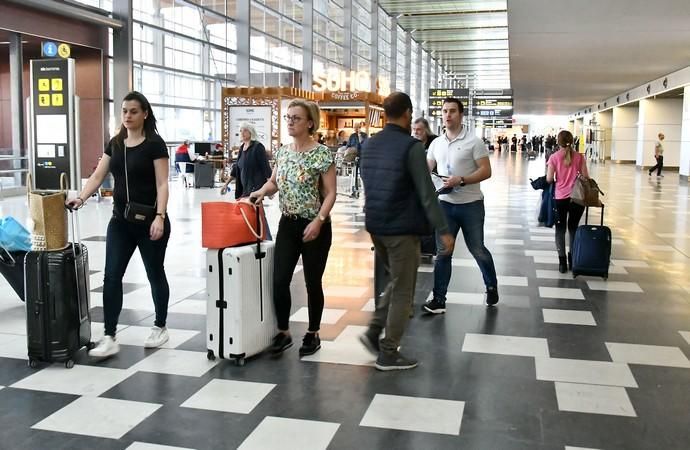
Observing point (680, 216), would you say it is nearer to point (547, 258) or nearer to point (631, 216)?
point (631, 216)

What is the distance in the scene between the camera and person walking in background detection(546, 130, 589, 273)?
7457 millimetres

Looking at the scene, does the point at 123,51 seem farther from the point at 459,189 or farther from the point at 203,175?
the point at 459,189

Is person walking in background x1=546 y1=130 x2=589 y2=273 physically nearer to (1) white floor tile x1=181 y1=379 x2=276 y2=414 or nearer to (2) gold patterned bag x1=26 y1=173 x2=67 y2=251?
(1) white floor tile x1=181 y1=379 x2=276 y2=414

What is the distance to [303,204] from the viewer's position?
171 inches

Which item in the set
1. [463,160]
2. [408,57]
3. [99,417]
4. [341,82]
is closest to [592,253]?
[463,160]

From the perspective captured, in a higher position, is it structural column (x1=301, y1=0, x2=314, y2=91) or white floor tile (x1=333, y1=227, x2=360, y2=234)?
structural column (x1=301, y1=0, x2=314, y2=91)

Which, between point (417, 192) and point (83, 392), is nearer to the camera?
point (83, 392)

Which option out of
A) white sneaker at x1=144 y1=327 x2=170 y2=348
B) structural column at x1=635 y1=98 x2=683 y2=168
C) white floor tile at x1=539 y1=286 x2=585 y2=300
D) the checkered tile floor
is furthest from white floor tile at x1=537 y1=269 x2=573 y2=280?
structural column at x1=635 y1=98 x2=683 y2=168

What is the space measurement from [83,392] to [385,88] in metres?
30.9

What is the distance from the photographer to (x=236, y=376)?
4121 millimetres

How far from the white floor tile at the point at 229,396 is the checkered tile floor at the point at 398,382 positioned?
1 cm

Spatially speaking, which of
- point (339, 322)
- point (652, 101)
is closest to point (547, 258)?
point (339, 322)

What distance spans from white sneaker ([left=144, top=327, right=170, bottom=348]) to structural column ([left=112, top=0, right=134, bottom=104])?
Answer: 1361 centimetres

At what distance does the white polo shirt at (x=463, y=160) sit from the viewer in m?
5.62
